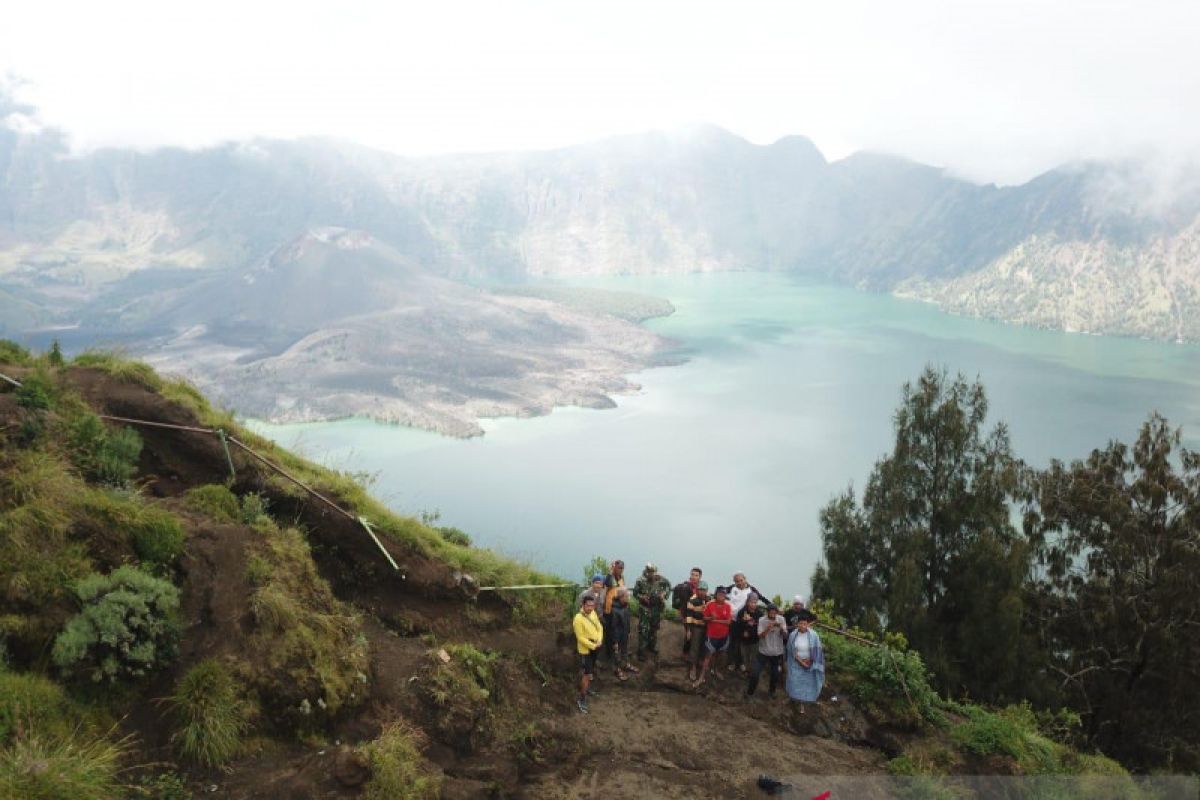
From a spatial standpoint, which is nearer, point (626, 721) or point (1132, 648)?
point (626, 721)

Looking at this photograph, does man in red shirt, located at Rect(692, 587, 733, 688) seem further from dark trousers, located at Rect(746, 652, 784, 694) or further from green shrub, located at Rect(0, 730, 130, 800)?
green shrub, located at Rect(0, 730, 130, 800)

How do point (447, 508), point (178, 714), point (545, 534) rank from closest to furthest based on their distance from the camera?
point (178, 714)
point (545, 534)
point (447, 508)

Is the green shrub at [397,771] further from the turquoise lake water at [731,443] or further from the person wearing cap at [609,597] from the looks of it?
the turquoise lake water at [731,443]

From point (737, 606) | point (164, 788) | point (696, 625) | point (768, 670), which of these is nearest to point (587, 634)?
point (696, 625)

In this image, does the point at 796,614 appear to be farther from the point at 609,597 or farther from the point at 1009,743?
the point at 1009,743

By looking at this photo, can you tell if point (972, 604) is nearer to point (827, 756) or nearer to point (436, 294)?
point (827, 756)

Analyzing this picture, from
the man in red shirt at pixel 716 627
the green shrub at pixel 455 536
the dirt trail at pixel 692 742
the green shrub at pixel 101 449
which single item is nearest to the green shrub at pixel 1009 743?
the dirt trail at pixel 692 742

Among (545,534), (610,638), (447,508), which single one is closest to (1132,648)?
(610,638)
